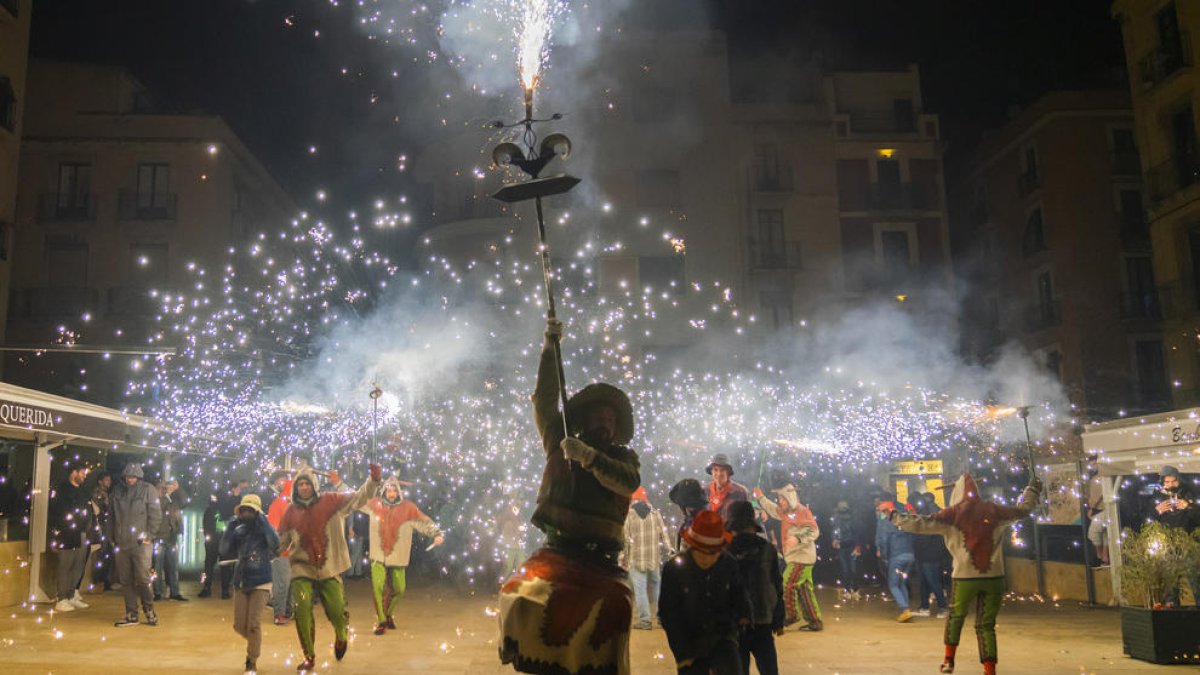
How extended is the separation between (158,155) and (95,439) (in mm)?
20832

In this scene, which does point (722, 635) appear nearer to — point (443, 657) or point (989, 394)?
point (443, 657)

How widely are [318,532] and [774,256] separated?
82.7 feet

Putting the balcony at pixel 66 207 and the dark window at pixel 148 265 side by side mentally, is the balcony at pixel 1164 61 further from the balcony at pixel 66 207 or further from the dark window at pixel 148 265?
the balcony at pixel 66 207

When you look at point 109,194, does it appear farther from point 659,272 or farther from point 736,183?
point 736,183

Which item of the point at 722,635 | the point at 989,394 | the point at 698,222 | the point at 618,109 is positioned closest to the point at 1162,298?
the point at 989,394

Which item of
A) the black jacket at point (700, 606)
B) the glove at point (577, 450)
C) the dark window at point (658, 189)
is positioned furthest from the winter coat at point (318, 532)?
the dark window at point (658, 189)

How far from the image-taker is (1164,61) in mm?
24000

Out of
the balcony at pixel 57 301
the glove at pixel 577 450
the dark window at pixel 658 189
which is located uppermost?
the dark window at pixel 658 189

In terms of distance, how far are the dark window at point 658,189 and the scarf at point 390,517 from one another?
1961 centimetres

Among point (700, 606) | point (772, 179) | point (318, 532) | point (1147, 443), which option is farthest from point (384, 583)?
point (772, 179)

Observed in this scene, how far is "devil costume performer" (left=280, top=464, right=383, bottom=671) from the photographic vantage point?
8367 mm

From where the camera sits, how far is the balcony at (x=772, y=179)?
1264 inches

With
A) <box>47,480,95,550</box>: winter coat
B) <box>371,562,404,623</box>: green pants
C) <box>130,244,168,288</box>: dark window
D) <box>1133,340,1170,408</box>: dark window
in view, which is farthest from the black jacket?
<box>130,244,168,288</box>: dark window

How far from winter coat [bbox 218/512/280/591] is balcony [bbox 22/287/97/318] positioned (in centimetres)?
2505
